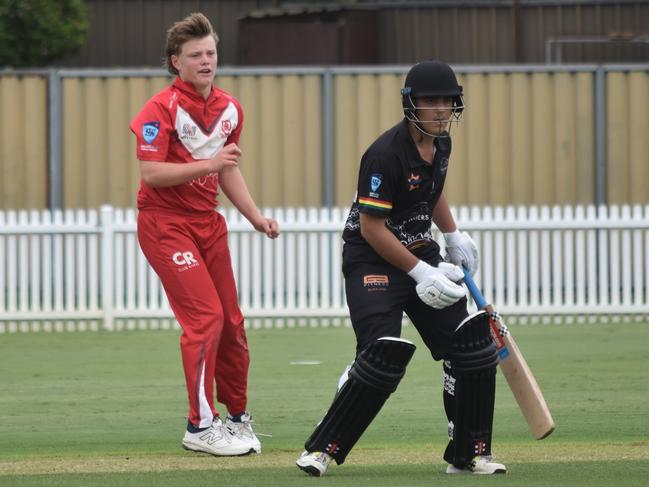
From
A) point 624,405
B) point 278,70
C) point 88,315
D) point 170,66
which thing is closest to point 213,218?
point 170,66

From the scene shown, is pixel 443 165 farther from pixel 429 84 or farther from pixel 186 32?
pixel 186 32

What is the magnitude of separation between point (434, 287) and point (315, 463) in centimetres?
92

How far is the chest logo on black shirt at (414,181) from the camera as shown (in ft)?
20.5

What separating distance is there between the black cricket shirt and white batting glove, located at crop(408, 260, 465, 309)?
0.26 meters

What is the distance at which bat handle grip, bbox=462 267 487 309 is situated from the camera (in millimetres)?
6410

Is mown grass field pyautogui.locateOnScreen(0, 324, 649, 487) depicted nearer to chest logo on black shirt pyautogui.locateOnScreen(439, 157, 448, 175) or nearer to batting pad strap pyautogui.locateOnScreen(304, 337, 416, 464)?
batting pad strap pyautogui.locateOnScreen(304, 337, 416, 464)

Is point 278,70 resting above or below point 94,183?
above

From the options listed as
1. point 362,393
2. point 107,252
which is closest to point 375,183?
point 362,393

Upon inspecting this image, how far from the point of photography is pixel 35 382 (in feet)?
33.0

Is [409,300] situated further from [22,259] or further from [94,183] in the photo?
[94,183]

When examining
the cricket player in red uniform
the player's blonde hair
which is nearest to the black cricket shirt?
the cricket player in red uniform

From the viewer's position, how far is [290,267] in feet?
45.4

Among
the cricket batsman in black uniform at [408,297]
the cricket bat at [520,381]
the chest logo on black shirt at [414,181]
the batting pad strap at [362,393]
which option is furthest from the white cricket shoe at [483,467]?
the chest logo on black shirt at [414,181]

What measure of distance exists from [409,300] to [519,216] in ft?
25.1
